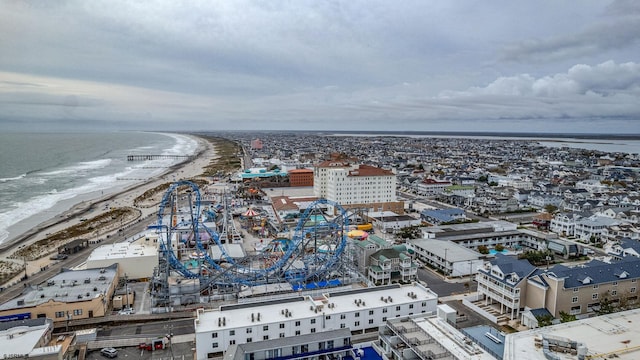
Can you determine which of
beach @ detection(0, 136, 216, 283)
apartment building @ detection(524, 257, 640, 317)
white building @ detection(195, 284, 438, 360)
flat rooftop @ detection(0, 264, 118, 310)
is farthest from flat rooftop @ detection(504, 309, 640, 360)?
beach @ detection(0, 136, 216, 283)

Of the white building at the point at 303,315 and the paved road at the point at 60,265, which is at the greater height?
the white building at the point at 303,315

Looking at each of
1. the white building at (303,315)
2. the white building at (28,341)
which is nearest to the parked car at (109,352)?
the white building at (28,341)

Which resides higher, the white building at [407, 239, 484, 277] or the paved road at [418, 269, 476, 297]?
the white building at [407, 239, 484, 277]

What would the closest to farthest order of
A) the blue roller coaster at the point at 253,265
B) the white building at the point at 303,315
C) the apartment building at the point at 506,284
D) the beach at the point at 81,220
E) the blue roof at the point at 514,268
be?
1. the white building at the point at 303,315
2. the apartment building at the point at 506,284
3. the blue roof at the point at 514,268
4. the blue roller coaster at the point at 253,265
5. the beach at the point at 81,220

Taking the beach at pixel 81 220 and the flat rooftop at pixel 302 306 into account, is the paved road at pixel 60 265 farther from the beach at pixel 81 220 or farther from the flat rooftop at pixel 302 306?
the flat rooftop at pixel 302 306

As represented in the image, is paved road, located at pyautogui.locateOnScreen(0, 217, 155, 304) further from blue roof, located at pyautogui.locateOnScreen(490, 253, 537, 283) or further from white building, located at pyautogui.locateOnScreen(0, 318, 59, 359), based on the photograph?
blue roof, located at pyautogui.locateOnScreen(490, 253, 537, 283)

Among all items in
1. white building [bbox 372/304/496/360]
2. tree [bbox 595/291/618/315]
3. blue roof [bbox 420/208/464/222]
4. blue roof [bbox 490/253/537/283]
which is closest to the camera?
white building [bbox 372/304/496/360]

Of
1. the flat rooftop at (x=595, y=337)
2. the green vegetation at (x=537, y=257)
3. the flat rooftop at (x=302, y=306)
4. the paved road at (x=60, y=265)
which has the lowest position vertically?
the paved road at (x=60, y=265)

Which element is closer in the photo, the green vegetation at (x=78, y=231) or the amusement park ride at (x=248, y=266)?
the amusement park ride at (x=248, y=266)
